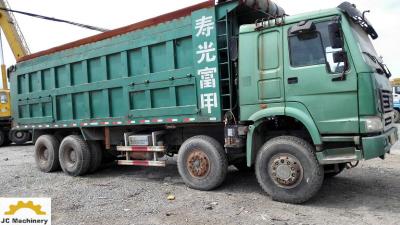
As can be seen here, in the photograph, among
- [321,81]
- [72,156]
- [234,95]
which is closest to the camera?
[321,81]

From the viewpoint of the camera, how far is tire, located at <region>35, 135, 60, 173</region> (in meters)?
8.59

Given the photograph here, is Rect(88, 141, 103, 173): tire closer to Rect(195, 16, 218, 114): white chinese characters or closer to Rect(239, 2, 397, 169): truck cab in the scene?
Rect(195, 16, 218, 114): white chinese characters

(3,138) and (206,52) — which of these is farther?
(3,138)

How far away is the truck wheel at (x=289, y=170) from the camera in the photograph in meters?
4.93

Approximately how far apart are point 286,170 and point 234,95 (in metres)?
1.43

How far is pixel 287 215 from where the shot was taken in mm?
4688

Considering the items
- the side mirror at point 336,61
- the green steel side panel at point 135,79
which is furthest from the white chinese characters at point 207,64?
the side mirror at point 336,61

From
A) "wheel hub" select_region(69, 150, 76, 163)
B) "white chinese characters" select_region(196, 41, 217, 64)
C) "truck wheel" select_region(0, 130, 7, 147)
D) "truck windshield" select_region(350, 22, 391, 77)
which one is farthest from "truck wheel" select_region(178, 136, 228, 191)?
"truck wheel" select_region(0, 130, 7, 147)

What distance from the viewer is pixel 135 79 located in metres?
6.87

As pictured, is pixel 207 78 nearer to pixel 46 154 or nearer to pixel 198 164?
pixel 198 164

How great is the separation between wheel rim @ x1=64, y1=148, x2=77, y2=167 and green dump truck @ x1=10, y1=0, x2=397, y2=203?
0.02 m

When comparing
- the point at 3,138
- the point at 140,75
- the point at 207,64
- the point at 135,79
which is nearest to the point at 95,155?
the point at 135,79

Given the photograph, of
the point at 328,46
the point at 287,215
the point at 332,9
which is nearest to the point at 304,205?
the point at 287,215

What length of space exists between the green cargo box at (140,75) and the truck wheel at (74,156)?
402mm
